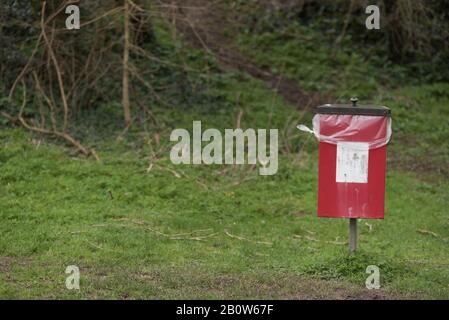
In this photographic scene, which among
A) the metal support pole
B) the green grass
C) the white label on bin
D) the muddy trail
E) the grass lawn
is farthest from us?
the muddy trail

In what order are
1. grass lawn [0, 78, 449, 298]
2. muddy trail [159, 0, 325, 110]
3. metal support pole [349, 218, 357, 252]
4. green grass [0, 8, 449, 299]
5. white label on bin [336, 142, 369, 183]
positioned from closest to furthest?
grass lawn [0, 78, 449, 298] → green grass [0, 8, 449, 299] → white label on bin [336, 142, 369, 183] → metal support pole [349, 218, 357, 252] → muddy trail [159, 0, 325, 110]

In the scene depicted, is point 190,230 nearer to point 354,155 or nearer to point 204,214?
point 204,214

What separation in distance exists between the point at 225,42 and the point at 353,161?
44.4 ft

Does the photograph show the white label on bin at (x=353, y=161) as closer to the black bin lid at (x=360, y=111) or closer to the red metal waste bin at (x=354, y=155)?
the red metal waste bin at (x=354, y=155)

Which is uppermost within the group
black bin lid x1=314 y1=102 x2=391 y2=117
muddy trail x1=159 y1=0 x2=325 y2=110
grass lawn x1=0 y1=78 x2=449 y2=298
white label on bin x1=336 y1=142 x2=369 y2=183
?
muddy trail x1=159 y1=0 x2=325 y2=110

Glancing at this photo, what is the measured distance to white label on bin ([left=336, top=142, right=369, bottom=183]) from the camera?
832 cm

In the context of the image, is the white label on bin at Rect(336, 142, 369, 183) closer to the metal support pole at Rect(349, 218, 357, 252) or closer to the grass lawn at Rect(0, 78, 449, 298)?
the metal support pole at Rect(349, 218, 357, 252)

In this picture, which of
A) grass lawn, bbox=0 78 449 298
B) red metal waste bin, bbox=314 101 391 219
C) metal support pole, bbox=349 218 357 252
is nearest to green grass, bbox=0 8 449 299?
grass lawn, bbox=0 78 449 298

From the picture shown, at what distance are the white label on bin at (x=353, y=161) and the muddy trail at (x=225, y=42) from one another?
9.07 metres

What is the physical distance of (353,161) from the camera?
8352 millimetres

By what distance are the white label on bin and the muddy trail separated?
907 centimetres

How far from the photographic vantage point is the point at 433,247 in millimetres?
10375

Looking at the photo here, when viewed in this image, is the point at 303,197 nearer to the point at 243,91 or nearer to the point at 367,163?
the point at 367,163

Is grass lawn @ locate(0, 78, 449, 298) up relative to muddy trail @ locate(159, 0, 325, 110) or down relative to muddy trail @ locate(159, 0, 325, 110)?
down
